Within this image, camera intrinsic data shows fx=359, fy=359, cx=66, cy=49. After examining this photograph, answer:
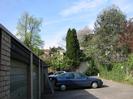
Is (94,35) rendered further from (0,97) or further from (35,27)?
(0,97)

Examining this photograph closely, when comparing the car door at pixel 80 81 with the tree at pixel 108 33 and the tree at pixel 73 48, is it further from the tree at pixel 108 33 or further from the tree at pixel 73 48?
the tree at pixel 73 48

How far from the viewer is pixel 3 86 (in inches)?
228

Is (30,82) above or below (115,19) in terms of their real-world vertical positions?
below

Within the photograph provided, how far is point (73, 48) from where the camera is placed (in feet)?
219

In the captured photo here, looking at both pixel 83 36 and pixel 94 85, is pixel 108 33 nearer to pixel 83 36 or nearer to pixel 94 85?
pixel 83 36

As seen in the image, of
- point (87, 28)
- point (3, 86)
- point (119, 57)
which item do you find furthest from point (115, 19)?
point (3, 86)

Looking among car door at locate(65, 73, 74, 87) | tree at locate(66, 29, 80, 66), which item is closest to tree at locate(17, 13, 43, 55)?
tree at locate(66, 29, 80, 66)

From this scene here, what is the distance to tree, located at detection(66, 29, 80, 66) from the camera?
217 ft

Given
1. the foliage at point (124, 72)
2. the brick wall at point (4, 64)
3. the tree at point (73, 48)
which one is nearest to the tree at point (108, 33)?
the foliage at point (124, 72)

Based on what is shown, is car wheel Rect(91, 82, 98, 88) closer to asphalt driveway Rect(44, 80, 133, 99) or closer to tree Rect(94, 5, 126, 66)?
asphalt driveway Rect(44, 80, 133, 99)

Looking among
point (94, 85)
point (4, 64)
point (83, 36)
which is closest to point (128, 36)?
point (94, 85)

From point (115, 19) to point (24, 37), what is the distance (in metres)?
27.8

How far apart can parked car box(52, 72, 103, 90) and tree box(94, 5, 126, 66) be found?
56.6 feet

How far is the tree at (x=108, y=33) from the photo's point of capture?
48.2 m
